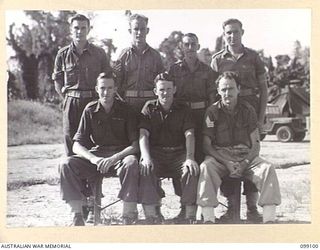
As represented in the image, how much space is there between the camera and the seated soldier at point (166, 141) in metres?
3.84

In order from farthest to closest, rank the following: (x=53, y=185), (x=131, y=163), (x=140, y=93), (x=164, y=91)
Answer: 1. (x=53, y=185)
2. (x=140, y=93)
3. (x=164, y=91)
4. (x=131, y=163)

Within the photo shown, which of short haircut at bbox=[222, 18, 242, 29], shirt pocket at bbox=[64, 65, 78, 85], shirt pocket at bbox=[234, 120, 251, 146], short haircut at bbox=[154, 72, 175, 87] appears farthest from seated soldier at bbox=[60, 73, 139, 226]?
short haircut at bbox=[222, 18, 242, 29]

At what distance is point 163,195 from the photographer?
3945 millimetres

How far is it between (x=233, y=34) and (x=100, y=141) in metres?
1.38

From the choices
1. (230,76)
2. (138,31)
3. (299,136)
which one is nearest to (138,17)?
(138,31)

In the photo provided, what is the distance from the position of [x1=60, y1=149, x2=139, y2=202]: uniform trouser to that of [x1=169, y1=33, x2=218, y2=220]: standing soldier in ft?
1.58

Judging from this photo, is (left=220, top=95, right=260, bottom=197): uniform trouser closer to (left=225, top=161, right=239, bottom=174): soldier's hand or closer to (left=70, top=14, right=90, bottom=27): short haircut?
(left=225, top=161, right=239, bottom=174): soldier's hand

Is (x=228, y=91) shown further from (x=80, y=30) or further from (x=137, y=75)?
(x=80, y=30)

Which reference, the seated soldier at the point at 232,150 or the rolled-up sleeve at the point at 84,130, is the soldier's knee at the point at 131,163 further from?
the seated soldier at the point at 232,150

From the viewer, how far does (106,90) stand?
389 cm

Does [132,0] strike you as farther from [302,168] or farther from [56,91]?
[302,168]

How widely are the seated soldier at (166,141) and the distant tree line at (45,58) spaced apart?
1.70ft

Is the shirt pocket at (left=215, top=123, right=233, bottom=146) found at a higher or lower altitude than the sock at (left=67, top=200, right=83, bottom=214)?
higher

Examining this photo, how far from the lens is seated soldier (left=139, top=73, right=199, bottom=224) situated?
3840 millimetres
